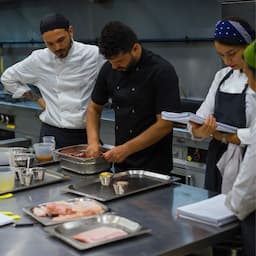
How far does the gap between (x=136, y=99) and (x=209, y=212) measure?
2.77ft

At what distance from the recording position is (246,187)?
5.27 ft

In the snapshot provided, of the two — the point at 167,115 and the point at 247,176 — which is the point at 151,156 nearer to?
the point at 167,115

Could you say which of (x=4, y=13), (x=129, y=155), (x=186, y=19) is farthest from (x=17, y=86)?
(x=4, y=13)

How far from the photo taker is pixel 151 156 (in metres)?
2.52

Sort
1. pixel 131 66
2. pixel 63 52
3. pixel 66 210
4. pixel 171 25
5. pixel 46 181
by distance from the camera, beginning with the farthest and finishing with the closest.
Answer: pixel 171 25
pixel 63 52
pixel 131 66
pixel 46 181
pixel 66 210

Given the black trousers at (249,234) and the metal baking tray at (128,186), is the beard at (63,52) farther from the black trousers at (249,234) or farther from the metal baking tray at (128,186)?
the black trousers at (249,234)

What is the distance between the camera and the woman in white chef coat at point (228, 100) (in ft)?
6.84

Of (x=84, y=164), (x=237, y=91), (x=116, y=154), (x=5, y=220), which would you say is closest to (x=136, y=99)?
(x=116, y=154)

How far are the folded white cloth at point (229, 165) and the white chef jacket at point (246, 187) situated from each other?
1.47ft

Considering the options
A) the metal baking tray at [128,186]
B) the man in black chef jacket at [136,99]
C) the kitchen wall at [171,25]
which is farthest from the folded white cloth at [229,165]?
the kitchen wall at [171,25]

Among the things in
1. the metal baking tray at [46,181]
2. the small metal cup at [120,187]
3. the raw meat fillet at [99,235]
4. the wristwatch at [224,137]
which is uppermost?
the wristwatch at [224,137]

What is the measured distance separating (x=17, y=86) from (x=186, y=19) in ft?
4.65

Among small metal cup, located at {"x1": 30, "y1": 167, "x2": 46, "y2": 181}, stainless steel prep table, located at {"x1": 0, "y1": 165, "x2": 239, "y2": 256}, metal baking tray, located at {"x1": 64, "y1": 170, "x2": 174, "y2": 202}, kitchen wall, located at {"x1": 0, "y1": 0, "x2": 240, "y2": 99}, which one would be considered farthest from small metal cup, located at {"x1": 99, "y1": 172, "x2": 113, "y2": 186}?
kitchen wall, located at {"x1": 0, "y1": 0, "x2": 240, "y2": 99}

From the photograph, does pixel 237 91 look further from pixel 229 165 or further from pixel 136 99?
pixel 136 99
